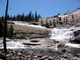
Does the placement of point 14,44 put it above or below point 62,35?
below

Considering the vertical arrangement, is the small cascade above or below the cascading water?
below

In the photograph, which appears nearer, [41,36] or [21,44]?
[21,44]

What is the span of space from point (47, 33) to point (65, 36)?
27.9 ft

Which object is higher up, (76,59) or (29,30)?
(29,30)

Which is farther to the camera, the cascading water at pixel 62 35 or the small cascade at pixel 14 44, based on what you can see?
the cascading water at pixel 62 35

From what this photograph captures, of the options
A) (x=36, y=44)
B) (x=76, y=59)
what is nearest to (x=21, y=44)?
(x=36, y=44)

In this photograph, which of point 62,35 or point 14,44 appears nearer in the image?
point 14,44

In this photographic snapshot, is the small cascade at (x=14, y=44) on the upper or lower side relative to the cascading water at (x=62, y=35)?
lower

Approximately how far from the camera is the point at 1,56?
74.0ft

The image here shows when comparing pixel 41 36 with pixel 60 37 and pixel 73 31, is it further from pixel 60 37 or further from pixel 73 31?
pixel 73 31

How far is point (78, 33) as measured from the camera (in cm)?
6994

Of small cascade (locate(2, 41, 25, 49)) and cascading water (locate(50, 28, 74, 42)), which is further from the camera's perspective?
cascading water (locate(50, 28, 74, 42))

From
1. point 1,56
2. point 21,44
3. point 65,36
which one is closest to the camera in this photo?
point 1,56

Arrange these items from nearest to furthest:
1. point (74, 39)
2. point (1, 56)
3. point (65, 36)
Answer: point (1, 56) < point (74, 39) < point (65, 36)
